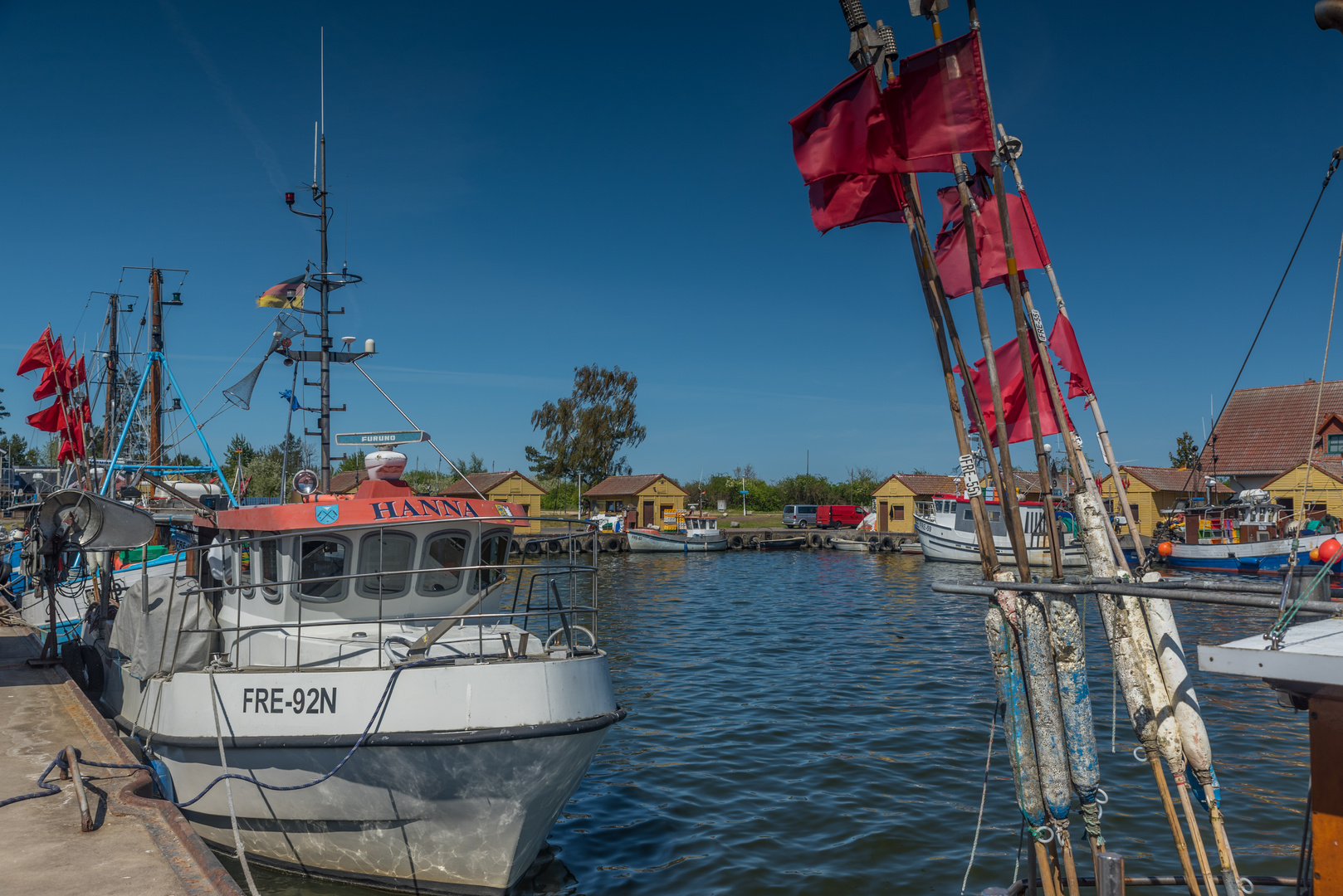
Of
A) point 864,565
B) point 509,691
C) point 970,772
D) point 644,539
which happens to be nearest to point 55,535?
point 509,691

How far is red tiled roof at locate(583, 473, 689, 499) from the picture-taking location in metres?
58.7

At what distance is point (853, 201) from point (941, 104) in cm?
82

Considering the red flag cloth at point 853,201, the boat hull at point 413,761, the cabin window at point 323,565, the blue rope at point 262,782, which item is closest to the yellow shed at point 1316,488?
the red flag cloth at point 853,201

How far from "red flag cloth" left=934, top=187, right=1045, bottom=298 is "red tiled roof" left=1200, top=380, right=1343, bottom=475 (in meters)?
43.2

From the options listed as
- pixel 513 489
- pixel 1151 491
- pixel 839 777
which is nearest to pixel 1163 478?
pixel 1151 491

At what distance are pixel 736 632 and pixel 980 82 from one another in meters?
18.0

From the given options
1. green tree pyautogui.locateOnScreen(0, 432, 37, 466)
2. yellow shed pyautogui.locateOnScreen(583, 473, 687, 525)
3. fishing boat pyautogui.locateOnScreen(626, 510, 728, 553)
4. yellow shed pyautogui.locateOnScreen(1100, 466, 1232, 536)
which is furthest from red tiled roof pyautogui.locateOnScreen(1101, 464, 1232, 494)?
green tree pyautogui.locateOnScreen(0, 432, 37, 466)

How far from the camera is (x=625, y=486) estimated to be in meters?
59.6

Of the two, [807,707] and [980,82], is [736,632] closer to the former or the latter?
[807,707]

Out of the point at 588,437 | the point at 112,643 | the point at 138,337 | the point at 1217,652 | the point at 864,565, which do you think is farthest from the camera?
the point at 588,437

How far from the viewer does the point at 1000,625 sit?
5.21 meters

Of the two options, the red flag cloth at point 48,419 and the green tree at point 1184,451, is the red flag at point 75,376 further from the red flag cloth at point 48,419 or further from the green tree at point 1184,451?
the green tree at point 1184,451

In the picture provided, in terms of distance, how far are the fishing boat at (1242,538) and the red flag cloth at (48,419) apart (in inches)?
1406

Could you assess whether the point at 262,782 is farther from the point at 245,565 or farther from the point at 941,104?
the point at 941,104
